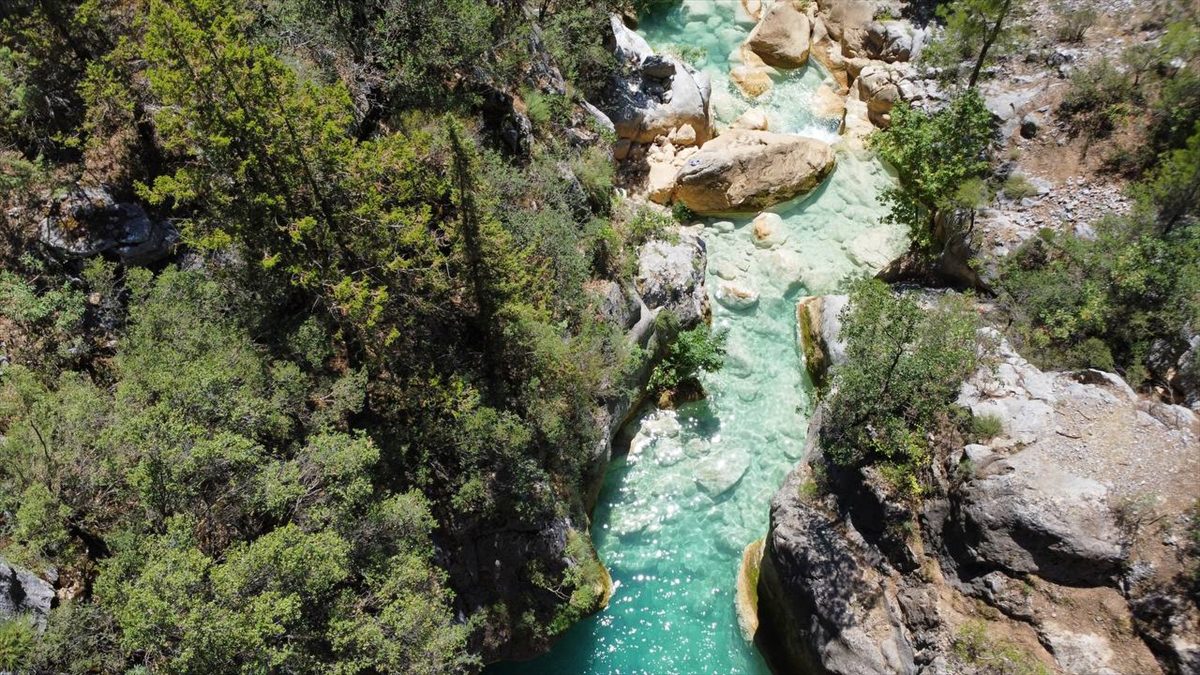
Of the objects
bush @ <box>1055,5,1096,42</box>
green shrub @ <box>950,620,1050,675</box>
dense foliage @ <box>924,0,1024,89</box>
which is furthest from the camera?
bush @ <box>1055,5,1096,42</box>

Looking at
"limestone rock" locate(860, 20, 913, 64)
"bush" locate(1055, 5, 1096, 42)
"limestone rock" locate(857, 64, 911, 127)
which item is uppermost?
"bush" locate(1055, 5, 1096, 42)

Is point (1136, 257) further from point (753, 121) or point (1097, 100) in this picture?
point (753, 121)

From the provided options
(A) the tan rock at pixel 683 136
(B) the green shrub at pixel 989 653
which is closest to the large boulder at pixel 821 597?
(B) the green shrub at pixel 989 653

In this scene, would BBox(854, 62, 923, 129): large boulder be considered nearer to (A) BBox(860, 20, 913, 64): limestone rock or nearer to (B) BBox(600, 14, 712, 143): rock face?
(A) BBox(860, 20, 913, 64): limestone rock

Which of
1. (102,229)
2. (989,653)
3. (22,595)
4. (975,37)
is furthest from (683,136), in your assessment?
(22,595)

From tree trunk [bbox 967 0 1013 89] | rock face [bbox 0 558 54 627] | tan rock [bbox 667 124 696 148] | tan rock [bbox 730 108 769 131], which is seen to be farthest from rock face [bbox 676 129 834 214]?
rock face [bbox 0 558 54 627]

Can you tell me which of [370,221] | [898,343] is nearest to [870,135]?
[898,343]

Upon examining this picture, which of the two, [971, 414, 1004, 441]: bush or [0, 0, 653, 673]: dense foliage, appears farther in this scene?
[971, 414, 1004, 441]: bush
